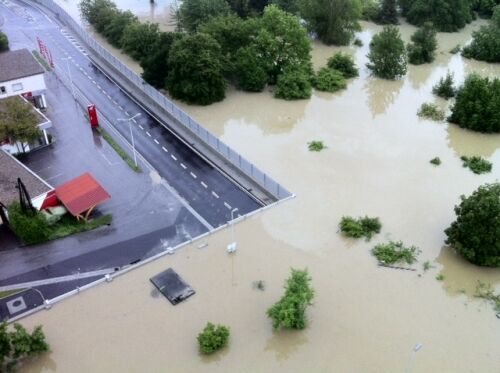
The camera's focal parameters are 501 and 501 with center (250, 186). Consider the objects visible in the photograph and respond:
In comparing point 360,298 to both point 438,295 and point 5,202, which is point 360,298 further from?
point 5,202

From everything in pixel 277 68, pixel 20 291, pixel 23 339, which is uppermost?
pixel 277 68

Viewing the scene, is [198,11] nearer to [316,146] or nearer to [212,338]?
[316,146]

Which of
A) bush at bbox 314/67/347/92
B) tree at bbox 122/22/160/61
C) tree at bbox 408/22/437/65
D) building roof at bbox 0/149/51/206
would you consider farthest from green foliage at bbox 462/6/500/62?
building roof at bbox 0/149/51/206

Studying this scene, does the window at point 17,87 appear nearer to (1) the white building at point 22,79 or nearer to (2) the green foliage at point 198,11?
(1) the white building at point 22,79

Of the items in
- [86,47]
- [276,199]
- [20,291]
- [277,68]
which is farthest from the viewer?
[86,47]

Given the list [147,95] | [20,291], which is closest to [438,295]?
[20,291]

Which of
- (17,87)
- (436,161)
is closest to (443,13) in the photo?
(436,161)

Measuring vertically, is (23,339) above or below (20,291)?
above

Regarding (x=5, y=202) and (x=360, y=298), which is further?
(x=5, y=202)
